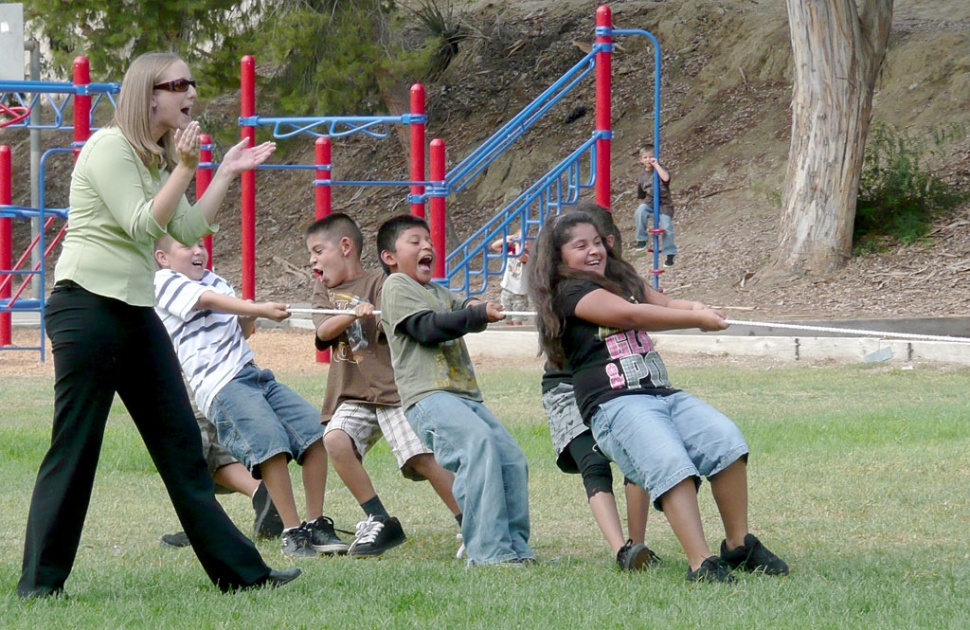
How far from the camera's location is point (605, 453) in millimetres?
4809

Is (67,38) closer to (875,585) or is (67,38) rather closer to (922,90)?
(922,90)

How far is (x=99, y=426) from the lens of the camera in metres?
4.19

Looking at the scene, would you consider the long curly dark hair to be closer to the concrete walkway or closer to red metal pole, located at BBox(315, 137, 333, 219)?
the concrete walkway

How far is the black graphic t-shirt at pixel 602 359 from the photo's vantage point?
4.80 m

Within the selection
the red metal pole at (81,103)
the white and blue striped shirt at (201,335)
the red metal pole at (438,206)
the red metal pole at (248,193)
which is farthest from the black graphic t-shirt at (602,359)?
the red metal pole at (81,103)

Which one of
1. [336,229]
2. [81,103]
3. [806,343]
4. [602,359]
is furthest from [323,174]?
[602,359]

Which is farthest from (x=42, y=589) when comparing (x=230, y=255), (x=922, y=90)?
(x=230, y=255)

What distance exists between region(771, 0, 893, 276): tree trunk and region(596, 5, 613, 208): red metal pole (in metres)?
3.81

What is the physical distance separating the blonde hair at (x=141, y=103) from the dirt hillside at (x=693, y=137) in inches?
472

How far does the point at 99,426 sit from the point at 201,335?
137cm

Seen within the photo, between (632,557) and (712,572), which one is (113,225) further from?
(712,572)

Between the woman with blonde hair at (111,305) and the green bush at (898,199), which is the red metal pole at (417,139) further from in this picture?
the woman with blonde hair at (111,305)

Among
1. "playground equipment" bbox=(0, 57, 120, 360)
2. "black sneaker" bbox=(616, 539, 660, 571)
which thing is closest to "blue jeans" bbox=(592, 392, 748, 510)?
"black sneaker" bbox=(616, 539, 660, 571)

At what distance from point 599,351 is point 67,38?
64.9ft
